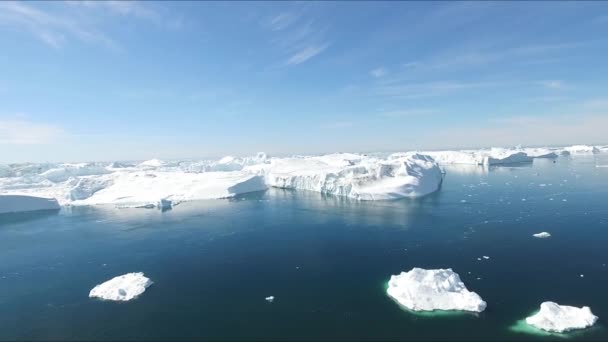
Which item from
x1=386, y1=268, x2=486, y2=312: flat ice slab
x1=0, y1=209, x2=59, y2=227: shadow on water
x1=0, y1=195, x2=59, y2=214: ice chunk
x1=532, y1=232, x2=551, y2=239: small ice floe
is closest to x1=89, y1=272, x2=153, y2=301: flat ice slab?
x1=386, y1=268, x2=486, y2=312: flat ice slab

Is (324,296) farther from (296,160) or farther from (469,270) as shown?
(296,160)

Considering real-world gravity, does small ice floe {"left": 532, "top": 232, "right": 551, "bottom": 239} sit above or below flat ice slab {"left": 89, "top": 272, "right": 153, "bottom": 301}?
above

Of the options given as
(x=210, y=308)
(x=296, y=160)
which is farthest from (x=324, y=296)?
(x=296, y=160)

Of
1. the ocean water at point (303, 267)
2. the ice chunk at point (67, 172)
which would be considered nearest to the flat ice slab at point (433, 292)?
the ocean water at point (303, 267)

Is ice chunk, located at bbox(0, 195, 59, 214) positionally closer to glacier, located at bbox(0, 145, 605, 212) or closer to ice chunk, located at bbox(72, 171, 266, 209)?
glacier, located at bbox(0, 145, 605, 212)

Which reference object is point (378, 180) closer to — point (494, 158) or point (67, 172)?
point (494, 158)

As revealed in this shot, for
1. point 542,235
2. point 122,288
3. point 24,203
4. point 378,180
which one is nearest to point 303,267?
point 122,288

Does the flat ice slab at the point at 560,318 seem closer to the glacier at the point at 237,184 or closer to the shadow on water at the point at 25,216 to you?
the glacier at the point at 237,184
